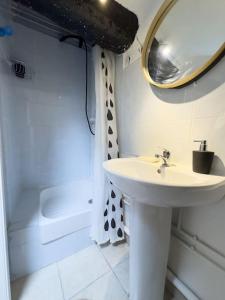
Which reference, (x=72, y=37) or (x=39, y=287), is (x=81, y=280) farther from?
(x=72, y=37)

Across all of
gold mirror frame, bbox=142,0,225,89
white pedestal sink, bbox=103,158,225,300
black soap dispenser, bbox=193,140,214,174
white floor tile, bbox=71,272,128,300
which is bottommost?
white floor tile, bbox=71,272,128,300

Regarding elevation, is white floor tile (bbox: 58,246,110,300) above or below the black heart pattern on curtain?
below

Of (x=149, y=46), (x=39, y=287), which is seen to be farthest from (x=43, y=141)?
(x=149, y=46)

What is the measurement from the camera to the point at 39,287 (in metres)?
1.00

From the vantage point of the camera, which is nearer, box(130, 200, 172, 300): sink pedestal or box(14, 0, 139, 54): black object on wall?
box(130, 200, 172, 300): sink pedestal

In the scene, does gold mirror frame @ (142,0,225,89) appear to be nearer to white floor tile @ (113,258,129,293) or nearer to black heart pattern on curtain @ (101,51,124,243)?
black heart pattern on curtain @ (101,51,124,243)

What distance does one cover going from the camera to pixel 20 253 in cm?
104

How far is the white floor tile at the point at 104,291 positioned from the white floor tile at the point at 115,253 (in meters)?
0.13

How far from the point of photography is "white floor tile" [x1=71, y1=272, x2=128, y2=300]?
949 mm

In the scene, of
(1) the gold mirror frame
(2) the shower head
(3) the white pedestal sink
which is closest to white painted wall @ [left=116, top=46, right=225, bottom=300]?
(1) the gold mirror frame

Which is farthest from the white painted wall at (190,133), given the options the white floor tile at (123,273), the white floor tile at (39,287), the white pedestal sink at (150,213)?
the white floor tile at (39,287)

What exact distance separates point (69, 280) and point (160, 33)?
181 centimetres

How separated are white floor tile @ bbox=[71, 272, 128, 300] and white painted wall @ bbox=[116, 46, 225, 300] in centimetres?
40

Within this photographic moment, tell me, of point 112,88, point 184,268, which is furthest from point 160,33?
point 184,268
